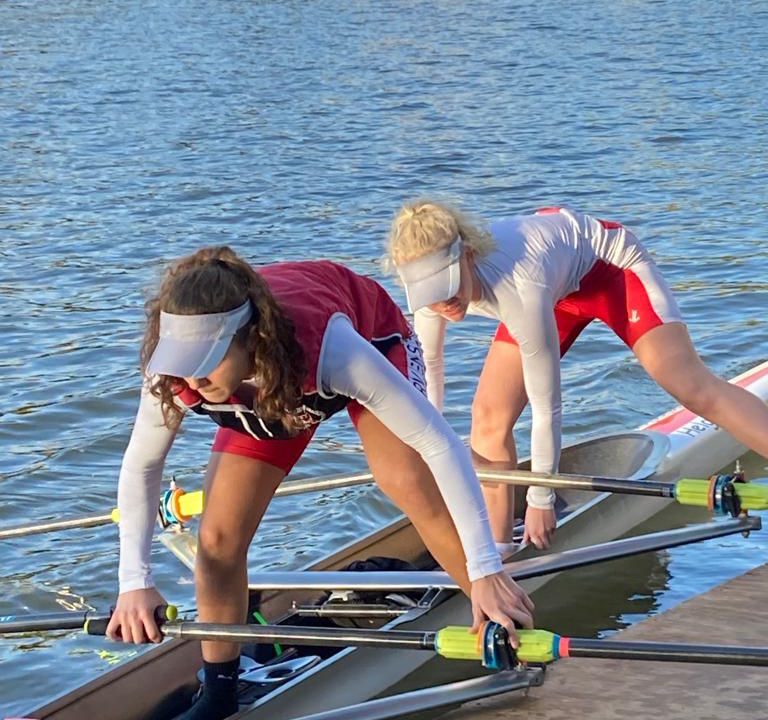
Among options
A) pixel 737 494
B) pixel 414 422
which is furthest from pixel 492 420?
pixel 414 422

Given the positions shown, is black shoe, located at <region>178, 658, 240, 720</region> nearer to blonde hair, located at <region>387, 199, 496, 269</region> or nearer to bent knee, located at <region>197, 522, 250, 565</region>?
bent knee, located at <region>197, 522, 250, 565</region>

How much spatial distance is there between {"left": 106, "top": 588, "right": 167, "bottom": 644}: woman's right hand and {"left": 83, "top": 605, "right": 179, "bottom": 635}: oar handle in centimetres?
2

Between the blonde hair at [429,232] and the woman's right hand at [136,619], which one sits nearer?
the woman's right hand at [136,619]

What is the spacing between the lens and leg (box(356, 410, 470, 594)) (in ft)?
15.4

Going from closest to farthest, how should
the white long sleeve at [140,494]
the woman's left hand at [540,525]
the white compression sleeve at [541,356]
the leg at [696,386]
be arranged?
the white long sleeve at [140,494] < the white compression sleeve at [541,356] < the leg at [696,386] < the woman's left hand at [540,525]

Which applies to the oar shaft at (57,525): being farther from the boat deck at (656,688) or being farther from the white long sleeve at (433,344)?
the boat deck at (656,688)

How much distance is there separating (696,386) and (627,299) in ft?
1.51

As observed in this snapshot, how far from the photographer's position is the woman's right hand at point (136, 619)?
14.9ft

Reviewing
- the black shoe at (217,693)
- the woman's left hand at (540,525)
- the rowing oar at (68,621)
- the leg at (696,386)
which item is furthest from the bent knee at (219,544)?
the leg at (696,386)

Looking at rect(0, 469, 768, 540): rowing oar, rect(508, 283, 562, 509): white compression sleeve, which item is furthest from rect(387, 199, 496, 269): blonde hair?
rect(0, 469, 768, 540): rowing oar

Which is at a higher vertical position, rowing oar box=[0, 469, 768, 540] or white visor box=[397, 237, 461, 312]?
white visor box=[397, 237, 461, 312]

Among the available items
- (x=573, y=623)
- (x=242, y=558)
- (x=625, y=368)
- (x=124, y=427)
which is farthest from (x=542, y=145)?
(x=242, y=558)

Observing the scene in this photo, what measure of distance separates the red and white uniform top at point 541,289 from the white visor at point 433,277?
225mm

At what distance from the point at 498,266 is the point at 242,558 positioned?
1524mm
